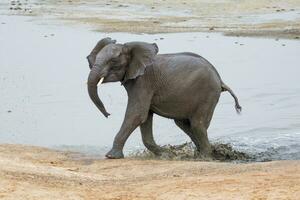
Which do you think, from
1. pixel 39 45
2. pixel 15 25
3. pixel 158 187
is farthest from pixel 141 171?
pixel 15 25

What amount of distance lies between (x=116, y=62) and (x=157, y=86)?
2.18 ft

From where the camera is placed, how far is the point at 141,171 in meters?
10.5

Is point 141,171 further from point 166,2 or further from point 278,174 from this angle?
point 166,2

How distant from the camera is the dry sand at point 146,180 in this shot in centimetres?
838

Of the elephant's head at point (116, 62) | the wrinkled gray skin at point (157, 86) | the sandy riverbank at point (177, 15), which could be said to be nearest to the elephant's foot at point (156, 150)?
the wrinkled gray skin at point (157, 86)

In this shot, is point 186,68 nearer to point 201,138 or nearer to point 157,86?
point 157,86

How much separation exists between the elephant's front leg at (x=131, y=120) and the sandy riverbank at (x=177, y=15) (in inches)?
558

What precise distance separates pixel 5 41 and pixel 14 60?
4.12 m

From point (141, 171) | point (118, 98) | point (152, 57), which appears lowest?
point (118, 98)

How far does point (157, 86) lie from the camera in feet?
39.9

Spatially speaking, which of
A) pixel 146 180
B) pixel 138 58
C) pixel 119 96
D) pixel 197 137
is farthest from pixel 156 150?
pixel 119 96

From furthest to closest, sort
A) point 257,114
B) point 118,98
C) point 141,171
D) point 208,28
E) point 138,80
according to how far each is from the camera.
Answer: point 208,28, point 118,98, point 257,114, point 138,80, point 141,171

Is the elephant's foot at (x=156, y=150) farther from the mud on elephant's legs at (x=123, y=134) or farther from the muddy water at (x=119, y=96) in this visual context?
the muddy water at (x=119, y=96)

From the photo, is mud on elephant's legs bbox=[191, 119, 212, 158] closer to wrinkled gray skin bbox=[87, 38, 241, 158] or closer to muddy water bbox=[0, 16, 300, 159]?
wrinkled gray skin bbox=[87, 38, 241, 158]
